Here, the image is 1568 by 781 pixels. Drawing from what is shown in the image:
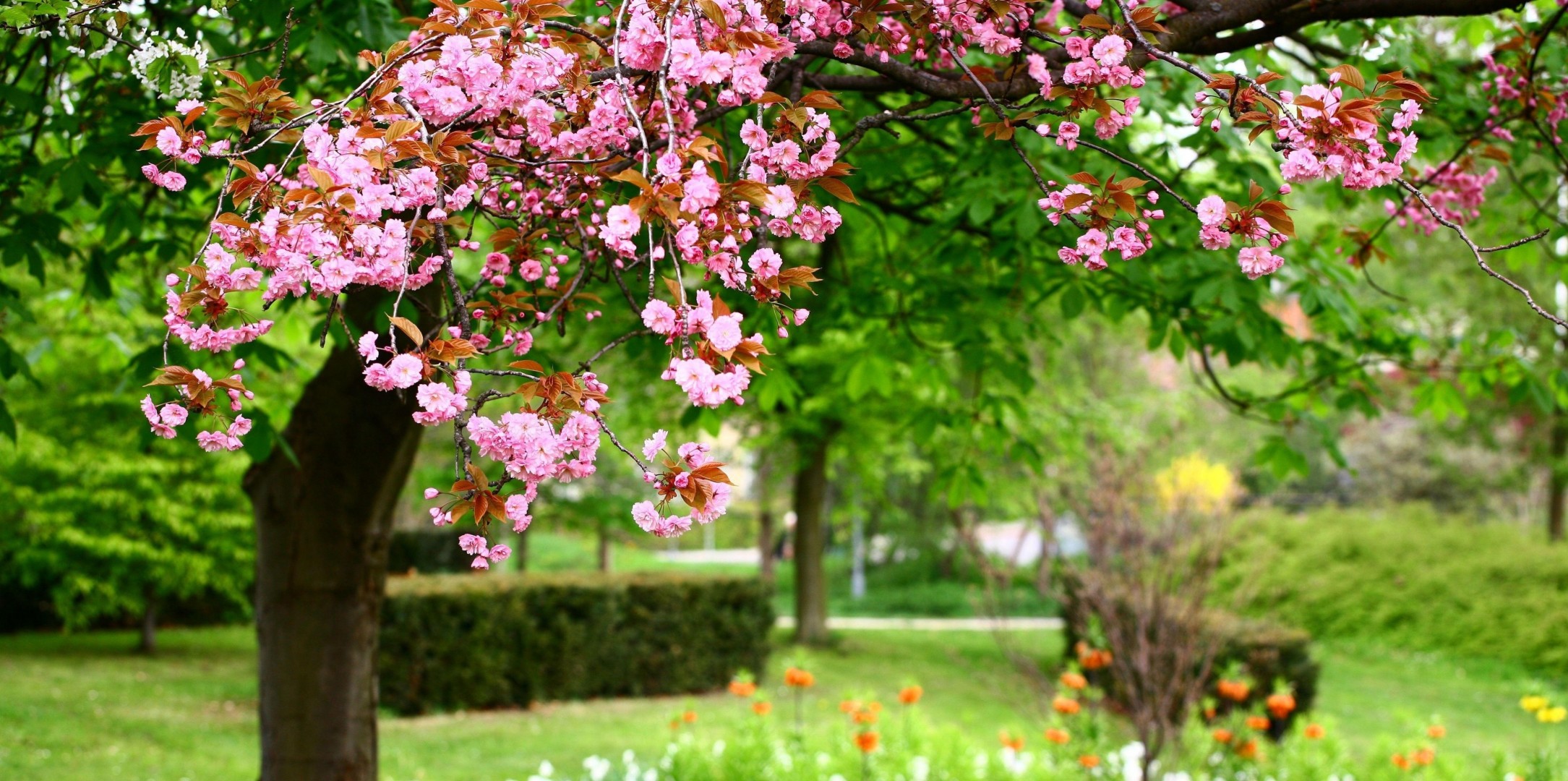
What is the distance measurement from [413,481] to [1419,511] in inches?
591

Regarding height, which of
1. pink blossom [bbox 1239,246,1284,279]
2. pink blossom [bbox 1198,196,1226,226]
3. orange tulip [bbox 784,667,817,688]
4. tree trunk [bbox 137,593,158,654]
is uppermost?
pink blossom [bbox 1198,196,1226,226]

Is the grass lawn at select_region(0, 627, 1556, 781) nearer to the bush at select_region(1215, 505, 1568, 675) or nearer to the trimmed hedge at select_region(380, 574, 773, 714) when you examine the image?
the trimmed hedge at select_region(380, 574, 773, 714)

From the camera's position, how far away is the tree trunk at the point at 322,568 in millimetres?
3842

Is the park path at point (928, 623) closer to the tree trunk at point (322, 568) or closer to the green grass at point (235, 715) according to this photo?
the green grass at point (235, 715)

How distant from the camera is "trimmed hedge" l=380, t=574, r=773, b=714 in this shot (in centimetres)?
917

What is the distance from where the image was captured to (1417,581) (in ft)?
52.3

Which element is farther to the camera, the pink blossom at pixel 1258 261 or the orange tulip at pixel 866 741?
the orange tulip at pixel 866 741

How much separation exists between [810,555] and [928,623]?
18.0 feet

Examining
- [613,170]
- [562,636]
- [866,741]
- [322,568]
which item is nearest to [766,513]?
[562,636]

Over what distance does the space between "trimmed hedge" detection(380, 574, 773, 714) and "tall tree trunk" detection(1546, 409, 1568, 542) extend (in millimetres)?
11291

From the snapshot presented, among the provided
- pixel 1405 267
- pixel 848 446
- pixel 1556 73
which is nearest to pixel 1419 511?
pixel 1405 267

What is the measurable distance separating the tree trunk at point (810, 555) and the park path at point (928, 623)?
208 cm

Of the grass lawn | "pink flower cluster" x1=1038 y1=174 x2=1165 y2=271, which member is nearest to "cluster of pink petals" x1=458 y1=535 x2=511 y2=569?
"pink flower cluster" x1=1038 y1=174 x2=1165 y2=271

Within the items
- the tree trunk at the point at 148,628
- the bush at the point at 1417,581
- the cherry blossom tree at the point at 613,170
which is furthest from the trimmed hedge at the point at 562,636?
the cherry blossom tree at the point at 613,170
